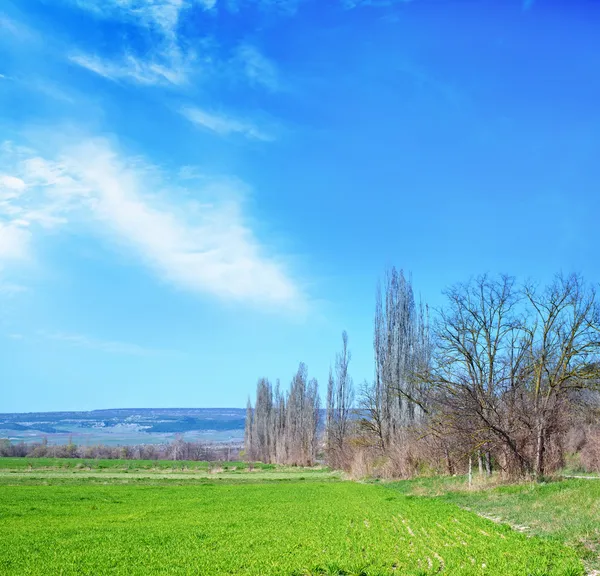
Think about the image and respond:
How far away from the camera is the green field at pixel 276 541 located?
1137cm

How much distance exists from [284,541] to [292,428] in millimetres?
66057

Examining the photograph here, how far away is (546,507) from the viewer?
17.8m

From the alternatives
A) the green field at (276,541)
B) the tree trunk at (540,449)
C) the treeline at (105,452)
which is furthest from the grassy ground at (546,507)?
the treeline at (105,452)

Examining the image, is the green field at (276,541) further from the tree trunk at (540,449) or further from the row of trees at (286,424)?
the row of trees at (286,424)

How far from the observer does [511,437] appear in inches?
1027

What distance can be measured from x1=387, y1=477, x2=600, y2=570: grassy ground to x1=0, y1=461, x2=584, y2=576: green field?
561 mm

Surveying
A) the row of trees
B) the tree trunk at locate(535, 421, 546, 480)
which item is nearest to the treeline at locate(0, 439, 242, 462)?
the row of trees

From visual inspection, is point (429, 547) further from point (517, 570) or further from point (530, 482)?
point (530, 482)

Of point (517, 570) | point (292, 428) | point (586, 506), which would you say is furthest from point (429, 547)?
point (292, 428)

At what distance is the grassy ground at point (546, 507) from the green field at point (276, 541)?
1.84 ft

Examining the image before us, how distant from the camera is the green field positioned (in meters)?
11.4

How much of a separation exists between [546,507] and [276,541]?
8540 mm

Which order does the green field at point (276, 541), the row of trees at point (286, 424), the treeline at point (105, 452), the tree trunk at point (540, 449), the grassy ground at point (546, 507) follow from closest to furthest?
the green field at point (276, 541) < the grassy ground at point (546, 507) < the tree trunk at point (540, 449) < the row of trees at point (286, 424) < the treeline at point (105, 452)

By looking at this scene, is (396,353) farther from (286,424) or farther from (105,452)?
(105,452)
